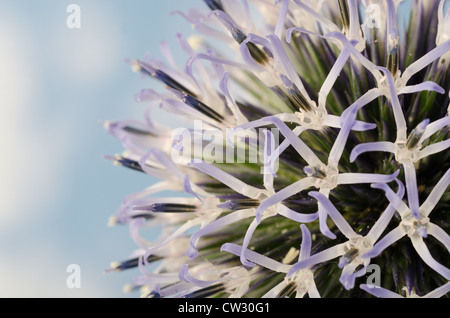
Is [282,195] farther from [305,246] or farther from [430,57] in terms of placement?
[430,57]

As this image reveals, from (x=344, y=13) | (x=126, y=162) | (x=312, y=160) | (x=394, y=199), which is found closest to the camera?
(x=394, y=199)

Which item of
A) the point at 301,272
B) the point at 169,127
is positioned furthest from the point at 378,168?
the point at 169,127

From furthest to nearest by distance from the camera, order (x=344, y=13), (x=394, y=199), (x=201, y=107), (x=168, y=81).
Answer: (x=168, y=81)
(x=201, y=107)
(x=344, y=13)
(x=394, y=199)

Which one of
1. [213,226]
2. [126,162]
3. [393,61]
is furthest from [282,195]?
[126,162]

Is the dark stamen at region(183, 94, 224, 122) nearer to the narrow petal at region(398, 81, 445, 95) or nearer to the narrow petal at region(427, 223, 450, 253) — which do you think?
the narrow petal at region(398, 81, 445, 95)

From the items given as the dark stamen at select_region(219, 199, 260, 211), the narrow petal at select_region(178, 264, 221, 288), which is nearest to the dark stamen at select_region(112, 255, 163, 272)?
the narrow petal at select_region(178, 264, 221, 288)

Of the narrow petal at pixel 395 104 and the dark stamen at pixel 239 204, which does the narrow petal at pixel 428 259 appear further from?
the dark stamen at pixel 239 204

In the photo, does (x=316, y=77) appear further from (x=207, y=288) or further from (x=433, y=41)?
(x=207, y=288)

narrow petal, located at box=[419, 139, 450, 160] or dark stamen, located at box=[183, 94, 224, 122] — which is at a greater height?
dark stamen, located at box=[183, 94, 224, 122]

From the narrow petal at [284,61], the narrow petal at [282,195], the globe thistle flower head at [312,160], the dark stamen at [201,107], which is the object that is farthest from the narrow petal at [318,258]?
the dark stamen at [201,107]
